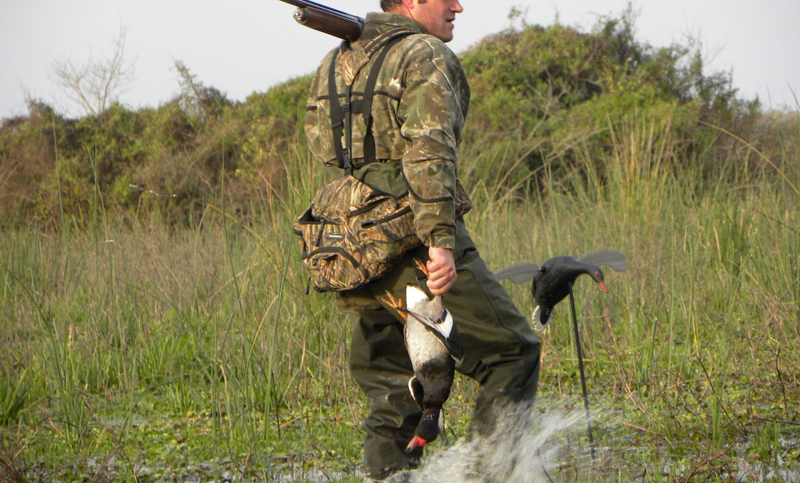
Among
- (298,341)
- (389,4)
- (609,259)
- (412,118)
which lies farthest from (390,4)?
(298,341)

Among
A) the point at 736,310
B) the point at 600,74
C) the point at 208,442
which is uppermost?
the point at 600,74

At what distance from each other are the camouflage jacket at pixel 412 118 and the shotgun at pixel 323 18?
0.22ft

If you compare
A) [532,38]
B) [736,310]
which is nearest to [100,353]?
[736,310]

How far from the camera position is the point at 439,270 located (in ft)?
7.09

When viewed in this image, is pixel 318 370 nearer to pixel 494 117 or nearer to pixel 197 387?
pixel 197 387

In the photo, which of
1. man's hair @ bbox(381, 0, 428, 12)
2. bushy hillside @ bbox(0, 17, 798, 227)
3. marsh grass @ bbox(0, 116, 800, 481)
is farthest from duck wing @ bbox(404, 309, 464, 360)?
bushy hillside @ bbox(0, 17, 798, 227)

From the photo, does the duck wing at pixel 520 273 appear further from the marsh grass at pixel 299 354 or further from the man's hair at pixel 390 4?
the man's hair at pixel 390 4

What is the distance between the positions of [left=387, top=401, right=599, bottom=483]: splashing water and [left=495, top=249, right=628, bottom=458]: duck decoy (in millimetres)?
136

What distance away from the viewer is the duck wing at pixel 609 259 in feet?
8.15

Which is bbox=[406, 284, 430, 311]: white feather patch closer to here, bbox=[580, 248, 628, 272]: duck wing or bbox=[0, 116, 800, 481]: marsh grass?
bbox=[580, 248, 628, 272]: duck wing

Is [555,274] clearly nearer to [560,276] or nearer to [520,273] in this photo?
[560,276]

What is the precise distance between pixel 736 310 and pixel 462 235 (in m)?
2.71

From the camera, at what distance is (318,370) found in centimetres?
385

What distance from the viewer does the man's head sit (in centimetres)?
254
